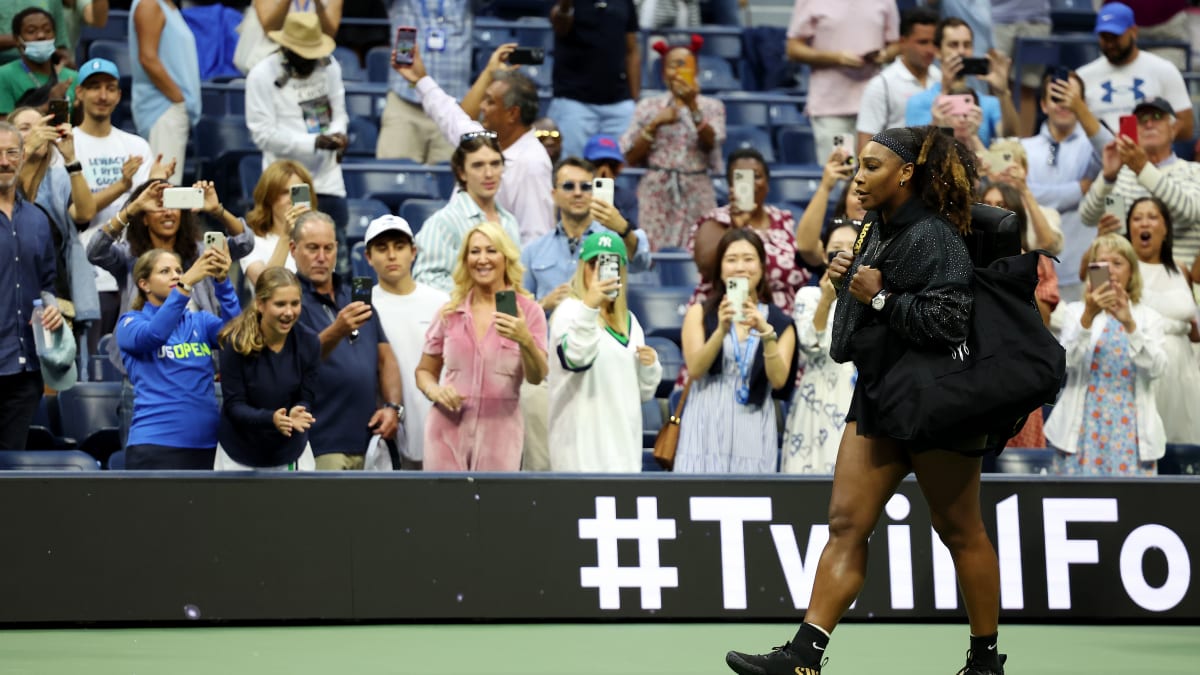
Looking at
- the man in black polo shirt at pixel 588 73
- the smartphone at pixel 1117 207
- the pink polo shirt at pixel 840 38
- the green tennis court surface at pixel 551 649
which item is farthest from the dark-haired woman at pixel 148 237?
the pink polo shirt at pixel 840 38

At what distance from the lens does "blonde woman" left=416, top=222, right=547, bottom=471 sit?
7598mm

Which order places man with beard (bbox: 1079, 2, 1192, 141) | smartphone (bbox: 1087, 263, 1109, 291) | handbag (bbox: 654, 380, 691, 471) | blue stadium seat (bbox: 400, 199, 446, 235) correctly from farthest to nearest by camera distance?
man with beard (bbox: 1079, 2, 1192, 141) → blue stadium seat (bbox: 400, 199, 446, 235) → smartphone (bbox: 1087, 263, 1109, 291) → handbag (bbox: 654, 380, 691, 471)

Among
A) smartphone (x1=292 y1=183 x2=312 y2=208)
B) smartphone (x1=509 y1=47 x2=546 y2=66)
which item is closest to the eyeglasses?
smartphone (x1=292 y1=183 x2=312 y2=208)

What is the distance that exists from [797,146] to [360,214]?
390cm

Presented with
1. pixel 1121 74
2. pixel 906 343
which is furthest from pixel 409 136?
pixel 906 343

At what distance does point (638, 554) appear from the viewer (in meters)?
6.98

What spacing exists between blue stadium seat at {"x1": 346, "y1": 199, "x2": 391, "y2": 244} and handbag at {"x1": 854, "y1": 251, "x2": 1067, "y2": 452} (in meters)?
6.02

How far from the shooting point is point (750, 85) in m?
14.6

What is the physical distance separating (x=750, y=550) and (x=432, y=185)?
4.94 metres

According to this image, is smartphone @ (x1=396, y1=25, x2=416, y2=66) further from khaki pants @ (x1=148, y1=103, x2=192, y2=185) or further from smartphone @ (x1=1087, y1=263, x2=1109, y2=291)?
smartphone @ (x1=1087, y1=263, x2=1109, y2=291)

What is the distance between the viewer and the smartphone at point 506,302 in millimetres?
7480

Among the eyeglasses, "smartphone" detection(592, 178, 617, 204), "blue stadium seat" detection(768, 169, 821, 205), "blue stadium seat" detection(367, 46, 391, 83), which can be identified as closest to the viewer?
"smartphone" detection(592, 178, 617, 204)

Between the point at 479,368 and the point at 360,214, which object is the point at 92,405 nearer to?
the point at 479,368

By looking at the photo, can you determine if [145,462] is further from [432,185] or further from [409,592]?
[432,185]
